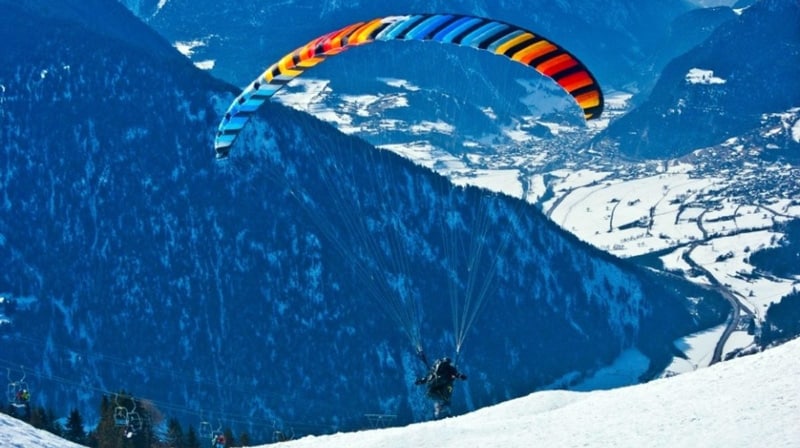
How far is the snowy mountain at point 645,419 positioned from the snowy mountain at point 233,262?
68.4m

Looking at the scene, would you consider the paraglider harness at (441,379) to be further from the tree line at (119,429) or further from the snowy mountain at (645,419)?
the tree line at (119,429)

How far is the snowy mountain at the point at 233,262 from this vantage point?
114 m

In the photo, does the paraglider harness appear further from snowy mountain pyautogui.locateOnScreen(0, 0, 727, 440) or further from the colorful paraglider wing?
snowy mountain pyautogui.locateOnScreen(0, 0, 727, 440)

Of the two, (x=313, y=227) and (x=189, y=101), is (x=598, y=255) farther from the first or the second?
(x=189, y=101)

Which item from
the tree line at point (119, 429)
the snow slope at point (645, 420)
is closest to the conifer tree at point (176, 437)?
the tree line at point (119, 429)

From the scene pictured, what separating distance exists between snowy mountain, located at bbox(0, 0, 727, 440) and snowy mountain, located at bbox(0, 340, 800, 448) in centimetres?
6837

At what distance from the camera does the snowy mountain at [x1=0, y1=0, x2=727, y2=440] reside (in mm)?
114250

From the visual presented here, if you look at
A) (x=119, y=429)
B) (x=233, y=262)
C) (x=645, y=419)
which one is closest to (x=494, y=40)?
(x=645, y=419)

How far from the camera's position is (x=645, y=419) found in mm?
37406

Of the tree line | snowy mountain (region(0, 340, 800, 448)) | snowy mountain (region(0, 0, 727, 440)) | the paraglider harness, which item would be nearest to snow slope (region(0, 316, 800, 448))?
snowy mountain (region(0, 340, 800, 448))

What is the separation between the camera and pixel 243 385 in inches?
4510

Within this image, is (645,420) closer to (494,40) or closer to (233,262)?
(494,40)

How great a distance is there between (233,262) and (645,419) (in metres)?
90.7

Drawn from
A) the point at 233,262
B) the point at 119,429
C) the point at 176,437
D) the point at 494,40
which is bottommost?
the point at 176,437
